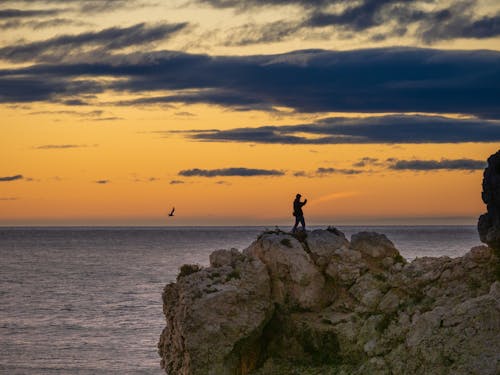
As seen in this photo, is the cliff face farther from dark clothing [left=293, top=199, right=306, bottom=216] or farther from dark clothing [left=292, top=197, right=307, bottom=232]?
dark clothing [left=293, top=199, right=306, bottom=216]

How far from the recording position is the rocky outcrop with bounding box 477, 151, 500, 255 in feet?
131

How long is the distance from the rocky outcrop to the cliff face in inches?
50.5

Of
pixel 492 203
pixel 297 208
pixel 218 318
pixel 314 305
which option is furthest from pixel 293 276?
pixel 492 203

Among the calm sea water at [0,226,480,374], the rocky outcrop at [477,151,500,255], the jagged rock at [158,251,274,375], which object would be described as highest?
the rocky outcrop at [477,151,500,255]

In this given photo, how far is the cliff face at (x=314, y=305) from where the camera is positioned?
132 feet

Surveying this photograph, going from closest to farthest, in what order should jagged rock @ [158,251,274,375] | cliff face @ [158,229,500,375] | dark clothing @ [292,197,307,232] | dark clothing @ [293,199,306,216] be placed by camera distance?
cliff face @ [158,229,500,375] < jagged rock @ [158,251,274,375] < dark clothing @ [292,197,307,232] < dark clothing @ [293,199,306,216]

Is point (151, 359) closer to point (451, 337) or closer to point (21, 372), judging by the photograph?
point (21, 372)

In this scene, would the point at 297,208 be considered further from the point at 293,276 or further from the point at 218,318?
the point at 218,318

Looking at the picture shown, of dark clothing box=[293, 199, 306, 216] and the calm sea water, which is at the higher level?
dark clothing box=[293, 199, 306, 216]

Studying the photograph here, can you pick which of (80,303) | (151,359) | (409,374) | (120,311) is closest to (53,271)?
(80,303)

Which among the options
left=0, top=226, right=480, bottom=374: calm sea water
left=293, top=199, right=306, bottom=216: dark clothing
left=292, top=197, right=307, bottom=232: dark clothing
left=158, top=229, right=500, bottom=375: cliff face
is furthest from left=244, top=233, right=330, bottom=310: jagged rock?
left=0, top=226, right=480, bottom=374: calm sea water

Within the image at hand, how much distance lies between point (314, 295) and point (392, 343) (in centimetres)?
687

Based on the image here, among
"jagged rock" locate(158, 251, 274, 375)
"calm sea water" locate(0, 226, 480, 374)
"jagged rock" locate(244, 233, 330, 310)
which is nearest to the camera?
"jagged rock" locate(158, 251, 274, 375)

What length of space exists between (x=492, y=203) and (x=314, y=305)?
10495 mm
